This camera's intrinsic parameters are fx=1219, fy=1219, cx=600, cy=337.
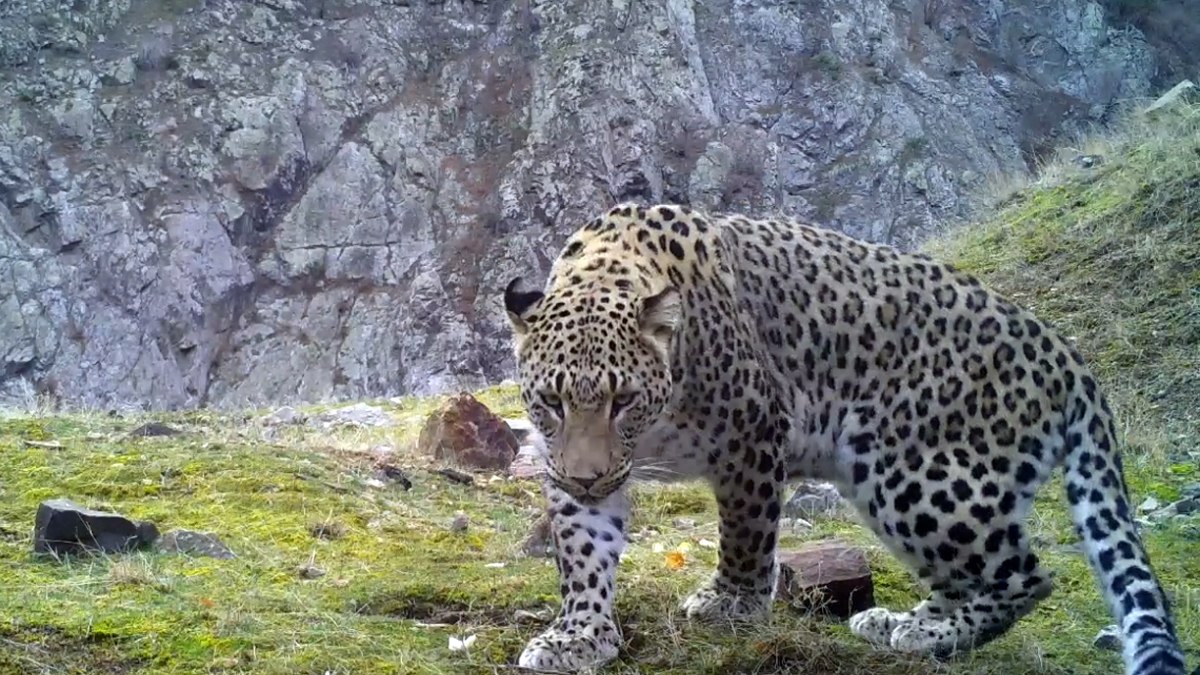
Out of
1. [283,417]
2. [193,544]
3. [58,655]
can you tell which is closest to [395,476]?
[193,544]

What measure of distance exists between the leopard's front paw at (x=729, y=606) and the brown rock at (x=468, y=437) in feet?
14.9

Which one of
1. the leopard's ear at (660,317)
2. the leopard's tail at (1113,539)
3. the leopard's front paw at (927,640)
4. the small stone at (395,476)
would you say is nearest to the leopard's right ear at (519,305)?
the leopard's ear at (660,317)

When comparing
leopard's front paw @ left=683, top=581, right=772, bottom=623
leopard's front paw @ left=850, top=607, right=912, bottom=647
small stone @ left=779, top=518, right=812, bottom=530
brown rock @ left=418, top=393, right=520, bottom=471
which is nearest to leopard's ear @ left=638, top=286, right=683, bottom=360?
leopard's front paw @ left=683, top=581, right=772, bottom=623

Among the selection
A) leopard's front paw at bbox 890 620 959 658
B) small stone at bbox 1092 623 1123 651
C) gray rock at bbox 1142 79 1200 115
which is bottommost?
small stone at bbox 1092 623 1123 651

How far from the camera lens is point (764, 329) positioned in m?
6.66

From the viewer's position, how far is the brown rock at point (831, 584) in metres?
6.66

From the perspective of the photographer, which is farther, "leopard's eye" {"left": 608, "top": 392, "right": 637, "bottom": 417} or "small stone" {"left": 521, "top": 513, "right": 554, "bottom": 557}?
"small stone" {"left": 521, "top": 513, "right": 554, "bottom": 557}

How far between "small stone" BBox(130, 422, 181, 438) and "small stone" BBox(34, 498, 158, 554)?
3795 millimetres

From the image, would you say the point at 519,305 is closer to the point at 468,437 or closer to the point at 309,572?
the point at 309,572

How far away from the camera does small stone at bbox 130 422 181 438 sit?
10.4m

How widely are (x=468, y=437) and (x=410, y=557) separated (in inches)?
138

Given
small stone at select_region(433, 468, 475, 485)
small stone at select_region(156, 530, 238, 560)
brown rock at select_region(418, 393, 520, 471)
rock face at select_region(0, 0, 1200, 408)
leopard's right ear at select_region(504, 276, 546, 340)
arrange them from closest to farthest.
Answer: leopard's right ear at select_region(504, 276, 546, 340)
small stone at select_region(156, 530, 238, 560)
small stone at select_region(433, 468, 475, 485)
brown rock at select_region(418, 393, 520, 471)
rock face at select_region(0, 0, 1200, 408)

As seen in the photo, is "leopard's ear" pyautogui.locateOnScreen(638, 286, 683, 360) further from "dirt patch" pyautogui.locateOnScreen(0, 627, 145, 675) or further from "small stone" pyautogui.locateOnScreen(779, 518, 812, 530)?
"small stone" pyautogui.locateOnScreen(779, 518, 812, 530)

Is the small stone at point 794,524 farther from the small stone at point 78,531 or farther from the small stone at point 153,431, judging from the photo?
the small stone at point 153,431
